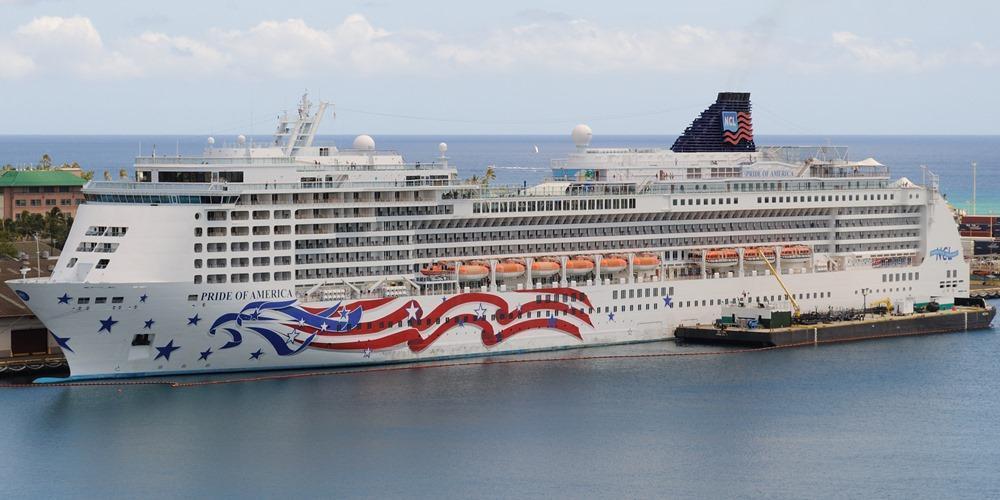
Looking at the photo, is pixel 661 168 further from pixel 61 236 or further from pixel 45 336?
pixel 61 236

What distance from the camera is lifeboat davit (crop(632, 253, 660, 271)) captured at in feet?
174

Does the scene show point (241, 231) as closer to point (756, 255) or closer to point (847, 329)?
point (756, 255)

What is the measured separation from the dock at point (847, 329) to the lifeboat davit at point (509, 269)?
683 centimetres

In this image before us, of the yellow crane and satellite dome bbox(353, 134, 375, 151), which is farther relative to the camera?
the yellow crane

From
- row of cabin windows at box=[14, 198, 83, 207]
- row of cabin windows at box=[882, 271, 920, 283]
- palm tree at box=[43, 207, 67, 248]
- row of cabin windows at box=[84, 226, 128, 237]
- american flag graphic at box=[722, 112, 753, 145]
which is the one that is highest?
american flag graphic at box=[722, 112, 753, 145]

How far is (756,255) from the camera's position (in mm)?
55719

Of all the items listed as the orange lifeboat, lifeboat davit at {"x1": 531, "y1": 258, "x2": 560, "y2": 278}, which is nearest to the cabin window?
the orange lifeboat

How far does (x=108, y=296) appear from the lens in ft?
143

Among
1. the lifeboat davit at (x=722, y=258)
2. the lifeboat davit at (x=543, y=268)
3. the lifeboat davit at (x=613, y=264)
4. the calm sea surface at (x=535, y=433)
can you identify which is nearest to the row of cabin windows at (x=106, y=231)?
the calm sea surface at (x=535, y=433)

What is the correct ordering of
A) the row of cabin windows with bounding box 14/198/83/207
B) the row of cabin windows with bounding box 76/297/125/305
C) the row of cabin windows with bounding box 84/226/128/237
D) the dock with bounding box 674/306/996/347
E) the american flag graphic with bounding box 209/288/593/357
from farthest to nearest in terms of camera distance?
the row of cabin windows with bounding box 14/198/83/207, the dock with bounding box 674/306/996/347, the american flag graphic with bounding box 209/288/593/357, the row of cabin windows with bounding box 84/226/128/237, the row of cabin windows with bounding box 76/297/125/305

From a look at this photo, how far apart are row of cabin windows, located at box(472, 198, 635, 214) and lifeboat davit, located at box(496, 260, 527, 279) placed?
5.80 ft

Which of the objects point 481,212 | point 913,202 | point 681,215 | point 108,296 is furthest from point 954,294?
point 108,296

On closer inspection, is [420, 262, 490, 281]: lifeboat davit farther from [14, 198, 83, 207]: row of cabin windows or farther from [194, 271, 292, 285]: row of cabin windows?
[14, 198, 83, 207]: row of cabin windows

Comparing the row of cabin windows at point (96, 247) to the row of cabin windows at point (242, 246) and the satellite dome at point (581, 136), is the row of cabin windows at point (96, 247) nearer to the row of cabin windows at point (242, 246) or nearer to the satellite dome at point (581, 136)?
the row of cabin windows at point (242, 246)
